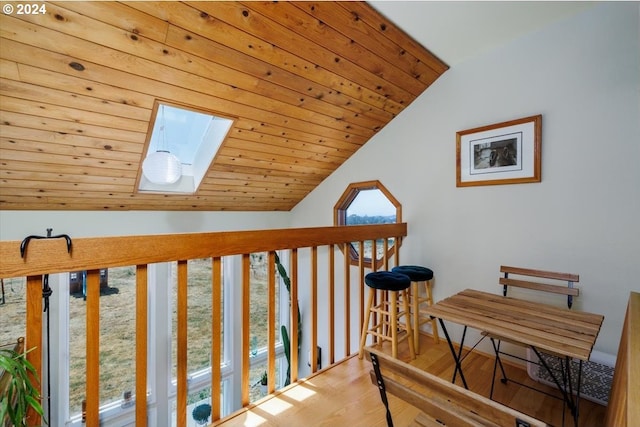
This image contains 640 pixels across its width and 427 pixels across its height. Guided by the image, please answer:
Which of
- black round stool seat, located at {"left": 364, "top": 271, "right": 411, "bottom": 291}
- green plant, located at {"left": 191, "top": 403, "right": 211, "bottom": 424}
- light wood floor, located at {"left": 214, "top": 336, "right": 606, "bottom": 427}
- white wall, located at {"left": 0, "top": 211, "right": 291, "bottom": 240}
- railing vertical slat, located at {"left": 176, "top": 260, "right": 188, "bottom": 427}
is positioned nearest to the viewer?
railing vertical slat, located at {"left": 176, "top": 260, "right": 188, "bottom": 427}

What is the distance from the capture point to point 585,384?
1.84 metres

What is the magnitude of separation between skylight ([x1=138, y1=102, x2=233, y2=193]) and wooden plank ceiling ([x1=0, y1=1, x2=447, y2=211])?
0.41 feet

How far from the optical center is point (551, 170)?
83.5 inches

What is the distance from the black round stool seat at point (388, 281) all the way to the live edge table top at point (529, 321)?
14.4 inches

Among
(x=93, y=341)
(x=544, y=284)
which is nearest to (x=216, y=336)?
(x=93, y=341)

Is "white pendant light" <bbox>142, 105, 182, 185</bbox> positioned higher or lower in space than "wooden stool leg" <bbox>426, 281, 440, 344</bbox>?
higher

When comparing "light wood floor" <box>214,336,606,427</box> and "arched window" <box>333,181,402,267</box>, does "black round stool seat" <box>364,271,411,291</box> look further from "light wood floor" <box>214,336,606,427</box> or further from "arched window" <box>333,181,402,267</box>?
"arched window" <box>333,181,402,267</box>

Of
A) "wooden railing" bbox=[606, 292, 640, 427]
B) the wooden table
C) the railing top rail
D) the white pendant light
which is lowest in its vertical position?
the wooden table

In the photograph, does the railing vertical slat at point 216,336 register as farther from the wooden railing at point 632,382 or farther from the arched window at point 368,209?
the arched window at point 368,209

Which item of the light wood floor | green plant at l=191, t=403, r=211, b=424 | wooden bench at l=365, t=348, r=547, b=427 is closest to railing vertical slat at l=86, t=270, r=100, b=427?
the light wood floor

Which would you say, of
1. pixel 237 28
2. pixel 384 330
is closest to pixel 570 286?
pixel 384 330

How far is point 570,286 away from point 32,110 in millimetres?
3685

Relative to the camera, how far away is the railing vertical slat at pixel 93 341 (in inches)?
47.6

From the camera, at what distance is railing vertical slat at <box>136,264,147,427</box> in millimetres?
1332
